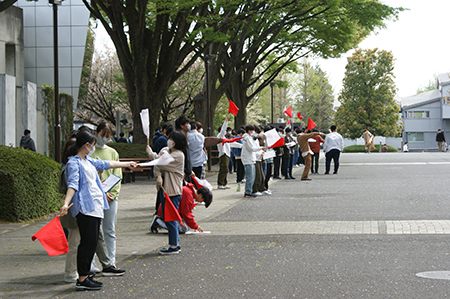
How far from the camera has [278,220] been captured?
9.82 metres

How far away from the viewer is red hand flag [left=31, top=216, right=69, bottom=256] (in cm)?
523


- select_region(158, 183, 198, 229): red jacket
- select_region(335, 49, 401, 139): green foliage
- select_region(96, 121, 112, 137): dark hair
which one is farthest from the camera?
select_region(335, 49, 401, 139): green foliage

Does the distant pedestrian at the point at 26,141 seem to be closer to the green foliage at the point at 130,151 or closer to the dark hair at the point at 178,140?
the green foliage at the point at 130,151

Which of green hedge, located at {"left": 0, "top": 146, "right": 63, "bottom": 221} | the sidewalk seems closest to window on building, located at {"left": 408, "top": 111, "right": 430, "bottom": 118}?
the sidewalk

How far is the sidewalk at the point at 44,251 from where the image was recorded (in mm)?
5664

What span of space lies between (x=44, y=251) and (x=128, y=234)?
159cm

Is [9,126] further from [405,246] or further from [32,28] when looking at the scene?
[405,246]

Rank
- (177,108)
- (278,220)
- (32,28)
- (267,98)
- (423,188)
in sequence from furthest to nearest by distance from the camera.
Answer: (267,98) < (177,108) < (32,28) < (423,188) < (278,220)

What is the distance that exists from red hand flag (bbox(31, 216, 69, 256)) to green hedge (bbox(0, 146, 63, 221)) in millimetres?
4693

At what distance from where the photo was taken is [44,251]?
7.54 metres

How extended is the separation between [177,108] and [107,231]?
122 feet

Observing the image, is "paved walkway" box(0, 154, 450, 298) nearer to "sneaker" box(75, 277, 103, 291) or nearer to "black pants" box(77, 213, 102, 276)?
"sneaker" box(75, 277, 103, 291)

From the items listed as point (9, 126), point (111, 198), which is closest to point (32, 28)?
point (9, 126)

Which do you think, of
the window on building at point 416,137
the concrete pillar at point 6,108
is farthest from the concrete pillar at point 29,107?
the window on building at point 416,137
